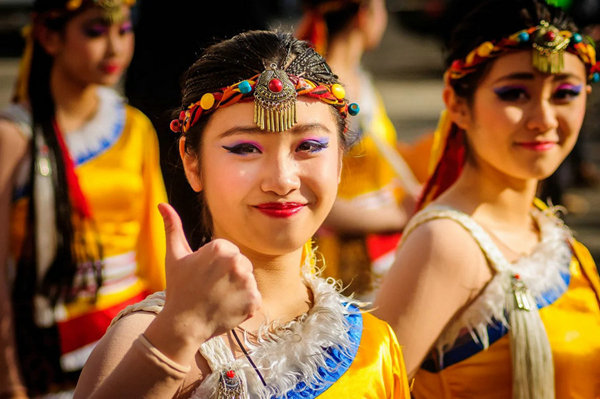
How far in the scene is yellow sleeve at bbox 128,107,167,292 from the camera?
3.38 m

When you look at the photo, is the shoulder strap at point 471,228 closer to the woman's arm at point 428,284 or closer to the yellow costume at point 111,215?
the woman's arm at point 428,284

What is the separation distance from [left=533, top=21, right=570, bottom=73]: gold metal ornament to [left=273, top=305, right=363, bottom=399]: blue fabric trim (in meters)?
0.92

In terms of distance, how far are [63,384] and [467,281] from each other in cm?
170

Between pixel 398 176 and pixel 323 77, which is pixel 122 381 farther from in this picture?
pixel 398 176

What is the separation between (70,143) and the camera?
10.8 ft

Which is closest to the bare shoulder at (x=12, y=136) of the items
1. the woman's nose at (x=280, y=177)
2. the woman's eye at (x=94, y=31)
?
the woman's eye at (x=94, y=31)

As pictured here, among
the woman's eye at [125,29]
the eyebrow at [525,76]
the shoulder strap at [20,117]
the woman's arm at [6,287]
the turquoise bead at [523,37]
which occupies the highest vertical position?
the turquoise bead at [523,37]

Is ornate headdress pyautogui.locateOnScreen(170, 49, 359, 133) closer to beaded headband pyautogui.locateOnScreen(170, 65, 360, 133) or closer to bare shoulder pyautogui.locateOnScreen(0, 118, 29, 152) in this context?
beaded headband pyautogui.locateOnScreen(170, 65, 360, 133)

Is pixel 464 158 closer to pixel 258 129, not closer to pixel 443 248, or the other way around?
pixel 443 248

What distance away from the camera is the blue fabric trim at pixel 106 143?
331cm

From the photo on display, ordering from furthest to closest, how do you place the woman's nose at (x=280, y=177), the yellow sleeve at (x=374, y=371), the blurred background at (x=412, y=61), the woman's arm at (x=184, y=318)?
the blurred background at (x=412, y=61), the yellow sleeve at (x=374, y=371), the woman's nose at (x=280, y=177), the woman's arm at (x=184, y=318)

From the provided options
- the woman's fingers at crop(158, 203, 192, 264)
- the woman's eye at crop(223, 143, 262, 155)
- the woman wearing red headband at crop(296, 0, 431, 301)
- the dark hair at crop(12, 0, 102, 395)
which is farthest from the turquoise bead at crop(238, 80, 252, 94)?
the woman wearing red headband at crop(296, 0, 431, 301)

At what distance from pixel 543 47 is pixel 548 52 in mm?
20

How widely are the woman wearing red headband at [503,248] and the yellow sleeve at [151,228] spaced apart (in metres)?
1.31
